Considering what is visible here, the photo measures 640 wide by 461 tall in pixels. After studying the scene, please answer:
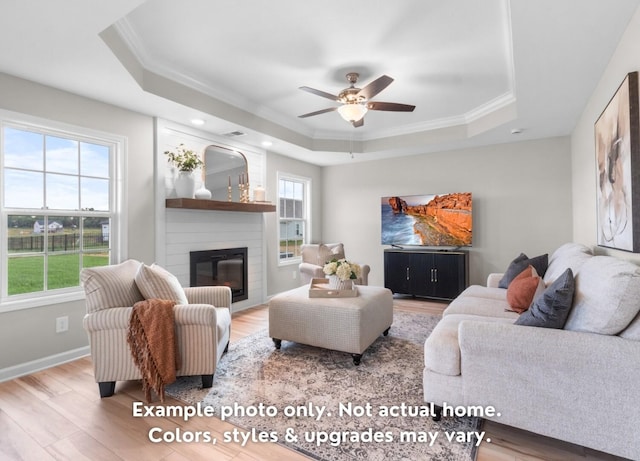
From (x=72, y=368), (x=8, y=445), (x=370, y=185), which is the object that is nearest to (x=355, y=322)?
(x=8, y=445)

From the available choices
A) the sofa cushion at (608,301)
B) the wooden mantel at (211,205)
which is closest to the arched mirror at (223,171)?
the wooden mantel at (211,205)

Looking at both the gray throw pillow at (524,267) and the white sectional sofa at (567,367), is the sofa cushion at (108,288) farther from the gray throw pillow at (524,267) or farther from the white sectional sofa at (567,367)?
the gray throw pillow at (524,267)

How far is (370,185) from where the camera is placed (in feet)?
19.5

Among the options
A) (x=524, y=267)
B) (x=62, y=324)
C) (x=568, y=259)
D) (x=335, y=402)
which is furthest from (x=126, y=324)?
(x=524, y=267)

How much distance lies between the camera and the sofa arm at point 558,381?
1.48 m

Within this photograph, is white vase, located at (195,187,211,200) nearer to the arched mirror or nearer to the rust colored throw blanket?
the arched mirror

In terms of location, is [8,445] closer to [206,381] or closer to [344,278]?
[206,381]

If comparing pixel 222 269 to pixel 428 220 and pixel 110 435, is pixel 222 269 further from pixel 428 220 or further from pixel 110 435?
pixel 428 220

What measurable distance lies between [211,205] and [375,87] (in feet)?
7.41

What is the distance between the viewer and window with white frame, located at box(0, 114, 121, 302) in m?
2.68

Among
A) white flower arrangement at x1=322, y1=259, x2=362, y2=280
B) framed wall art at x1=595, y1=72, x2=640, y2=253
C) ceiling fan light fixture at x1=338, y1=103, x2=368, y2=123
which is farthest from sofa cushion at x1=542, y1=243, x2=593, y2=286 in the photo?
ceiling fan light fixture at x1=338, y1=103, x2=368, y2=123

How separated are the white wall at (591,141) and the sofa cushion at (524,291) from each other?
56 centimetres

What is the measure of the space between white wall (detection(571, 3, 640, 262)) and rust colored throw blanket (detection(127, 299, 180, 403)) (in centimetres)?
308

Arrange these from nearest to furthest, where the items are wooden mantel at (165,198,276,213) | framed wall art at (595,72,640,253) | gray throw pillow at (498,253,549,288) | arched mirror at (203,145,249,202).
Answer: framed wall art at (595,72,640,253)
gray throw pillow at (498,253,549,288)
wooden mantel at (165,198,276,213)
arched mirror at (203,145,249,202)
